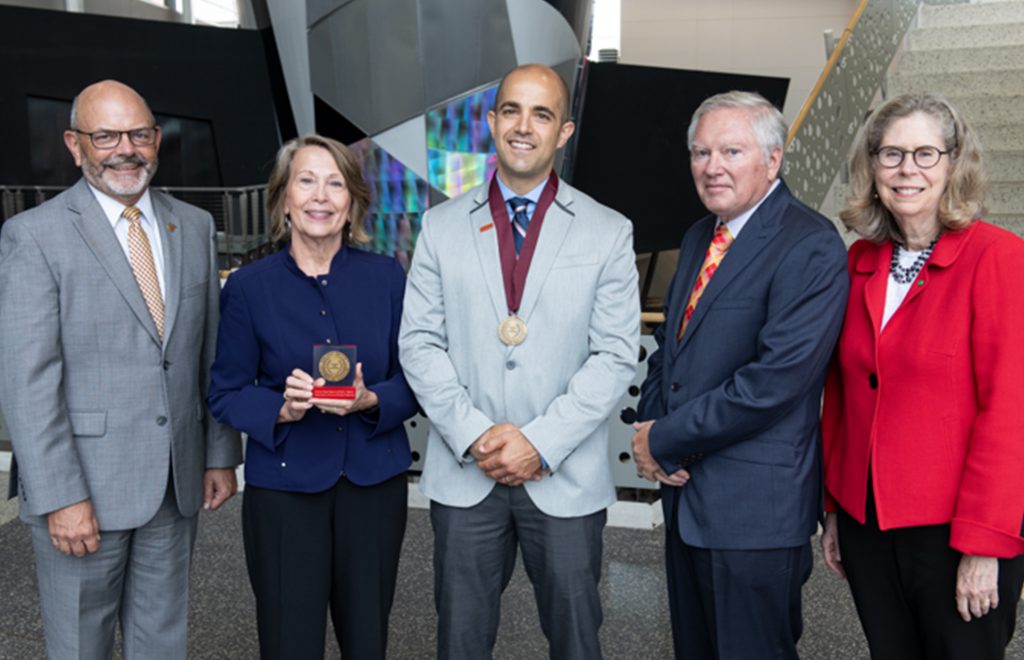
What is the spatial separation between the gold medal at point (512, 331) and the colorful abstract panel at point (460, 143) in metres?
3.83

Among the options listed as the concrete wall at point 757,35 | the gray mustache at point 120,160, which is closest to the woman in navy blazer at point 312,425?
the gray mustache at point 120,160

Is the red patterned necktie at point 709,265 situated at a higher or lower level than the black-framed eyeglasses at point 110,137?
lower

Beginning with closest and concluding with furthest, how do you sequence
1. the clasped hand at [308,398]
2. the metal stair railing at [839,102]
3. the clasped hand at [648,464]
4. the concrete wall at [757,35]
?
the clasped hand at [308,398] < the clasped hand at [648,464] < the metal stair railing at [839,102] < the concrete wall at [757,35]

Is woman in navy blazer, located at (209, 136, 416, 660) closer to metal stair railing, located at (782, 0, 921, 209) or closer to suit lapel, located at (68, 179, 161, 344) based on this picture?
suit lapel, located at (68, 179, 161, 344)

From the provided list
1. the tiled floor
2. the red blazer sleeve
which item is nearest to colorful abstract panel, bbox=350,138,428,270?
the tiled floor

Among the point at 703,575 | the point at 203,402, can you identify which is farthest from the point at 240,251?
the point at 703,575

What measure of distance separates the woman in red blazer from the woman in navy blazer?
120cm

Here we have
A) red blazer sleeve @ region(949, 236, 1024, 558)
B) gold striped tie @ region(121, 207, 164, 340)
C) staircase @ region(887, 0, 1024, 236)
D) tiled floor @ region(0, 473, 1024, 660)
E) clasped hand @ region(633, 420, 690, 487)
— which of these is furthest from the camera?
staircase @ region(887, 0, 1024, 236)

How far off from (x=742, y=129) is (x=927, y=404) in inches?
30.2

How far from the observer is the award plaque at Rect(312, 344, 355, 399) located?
7.25 feet

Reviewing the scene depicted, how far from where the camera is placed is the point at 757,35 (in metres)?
15.9

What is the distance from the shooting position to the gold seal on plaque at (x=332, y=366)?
221cm

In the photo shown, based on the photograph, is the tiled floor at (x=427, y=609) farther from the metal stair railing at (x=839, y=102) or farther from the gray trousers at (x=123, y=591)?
the metal stair railing at (x=839, y=102)

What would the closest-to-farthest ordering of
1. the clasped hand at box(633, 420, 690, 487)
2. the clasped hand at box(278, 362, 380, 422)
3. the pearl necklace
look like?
the pearl necklace, the clasped hand at box(278, 362, 380, 422), the clasped hand at box(633, 420, 690, 487)
